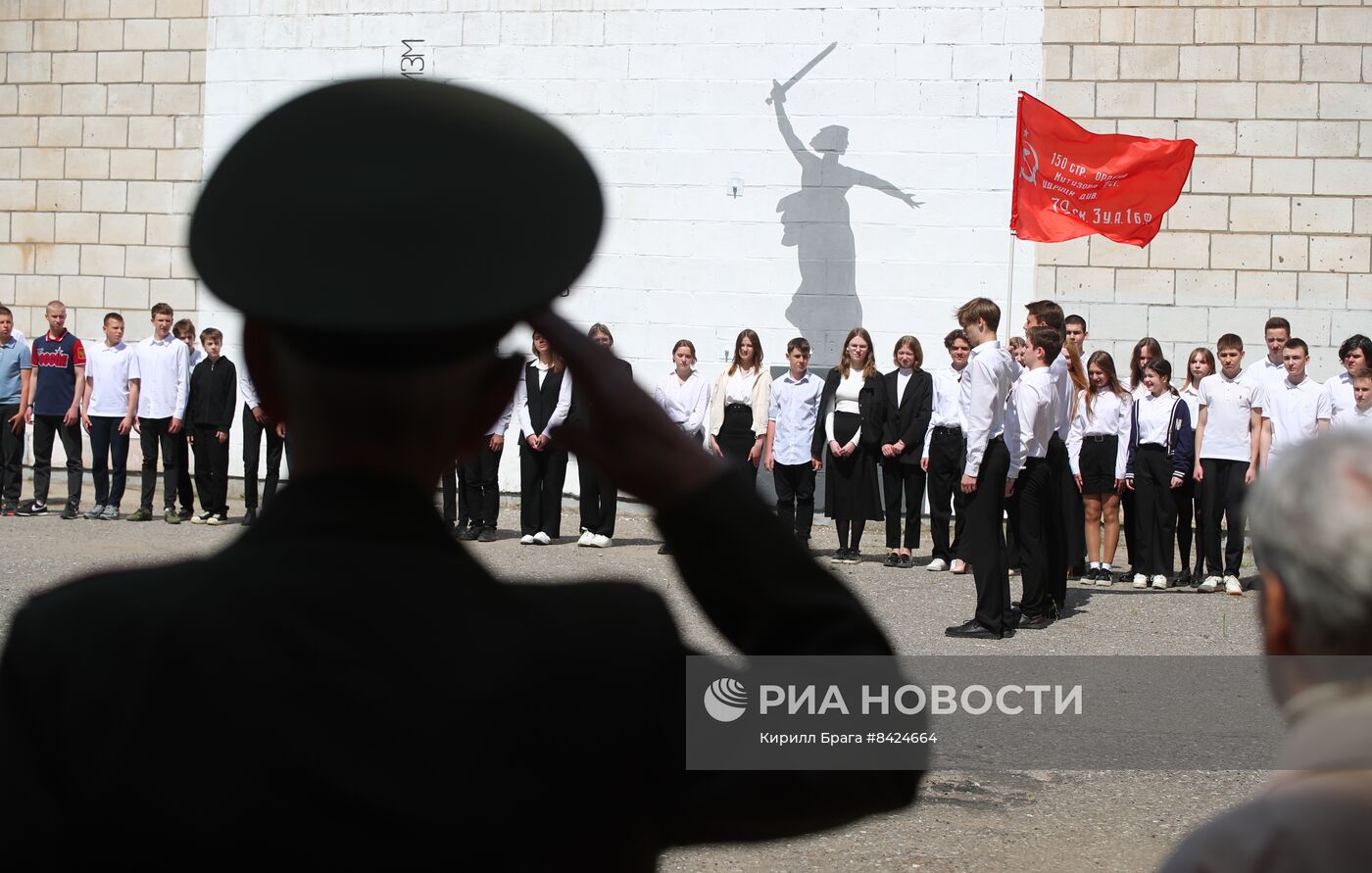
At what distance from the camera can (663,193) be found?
47.9 ft

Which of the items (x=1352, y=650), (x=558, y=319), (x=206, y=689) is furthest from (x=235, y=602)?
(x=1352, y=650)

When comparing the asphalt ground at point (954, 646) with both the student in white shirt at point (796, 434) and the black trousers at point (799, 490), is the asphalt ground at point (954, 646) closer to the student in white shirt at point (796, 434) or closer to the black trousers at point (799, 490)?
the black trousers at point (799, 490)

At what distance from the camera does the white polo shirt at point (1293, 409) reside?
1078 cm

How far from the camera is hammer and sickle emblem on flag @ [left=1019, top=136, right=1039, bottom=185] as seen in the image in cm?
1223

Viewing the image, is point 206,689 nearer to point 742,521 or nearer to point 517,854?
point 517,854

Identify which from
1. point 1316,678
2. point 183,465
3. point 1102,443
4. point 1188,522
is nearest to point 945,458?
point 1102,443

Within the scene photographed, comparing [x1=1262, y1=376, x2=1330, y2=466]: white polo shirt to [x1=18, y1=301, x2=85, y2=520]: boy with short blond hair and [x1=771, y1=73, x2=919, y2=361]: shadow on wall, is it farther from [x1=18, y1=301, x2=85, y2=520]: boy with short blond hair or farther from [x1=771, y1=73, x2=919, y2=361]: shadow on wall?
→ [x1=18, y1=301, x2=85, y2=520]: boy with short blond hair

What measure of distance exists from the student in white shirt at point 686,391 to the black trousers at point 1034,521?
4126 mm

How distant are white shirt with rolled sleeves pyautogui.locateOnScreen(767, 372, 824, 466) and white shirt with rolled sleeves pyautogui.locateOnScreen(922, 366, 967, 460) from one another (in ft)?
3.36

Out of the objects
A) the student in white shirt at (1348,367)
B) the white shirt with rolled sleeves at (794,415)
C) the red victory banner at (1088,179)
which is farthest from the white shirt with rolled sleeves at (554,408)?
the student in white shirt at (1348,367)

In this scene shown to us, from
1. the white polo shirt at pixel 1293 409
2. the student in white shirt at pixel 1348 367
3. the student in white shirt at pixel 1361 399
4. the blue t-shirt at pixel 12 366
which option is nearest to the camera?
the student in white shirt at pixel 1361 399

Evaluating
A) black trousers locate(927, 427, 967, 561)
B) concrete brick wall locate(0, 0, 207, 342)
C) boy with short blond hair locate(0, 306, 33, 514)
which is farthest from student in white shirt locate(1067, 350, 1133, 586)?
boy with short blond hair locate(0, 306, 33, 514)

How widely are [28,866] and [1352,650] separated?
112 centimetres

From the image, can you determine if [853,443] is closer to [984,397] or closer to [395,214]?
[984,397]
